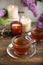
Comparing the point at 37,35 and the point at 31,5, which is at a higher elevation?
the point at 31,5

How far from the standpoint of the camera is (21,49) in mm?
1192

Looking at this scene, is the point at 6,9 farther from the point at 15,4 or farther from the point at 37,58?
the point at 37,58

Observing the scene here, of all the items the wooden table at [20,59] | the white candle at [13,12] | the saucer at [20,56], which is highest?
the white candle at [13,12]

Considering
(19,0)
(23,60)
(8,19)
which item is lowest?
(23,60)

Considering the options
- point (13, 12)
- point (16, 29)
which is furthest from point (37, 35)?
point (13, 12)

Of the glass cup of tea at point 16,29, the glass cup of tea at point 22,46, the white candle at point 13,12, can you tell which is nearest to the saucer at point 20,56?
the glass cup of tea at point 22,46

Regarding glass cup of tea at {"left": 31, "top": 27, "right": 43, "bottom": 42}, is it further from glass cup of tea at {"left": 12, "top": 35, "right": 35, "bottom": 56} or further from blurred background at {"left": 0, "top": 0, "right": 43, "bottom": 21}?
blurred background at {"left": 0, "top": 0, "right": 43, "bottom": 21}

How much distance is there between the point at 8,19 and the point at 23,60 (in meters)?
0.42

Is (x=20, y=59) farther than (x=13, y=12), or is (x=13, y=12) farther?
(x=13, y=12)

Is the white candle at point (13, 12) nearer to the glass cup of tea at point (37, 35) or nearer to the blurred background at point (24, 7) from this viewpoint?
the blurred background at point (24, 7)

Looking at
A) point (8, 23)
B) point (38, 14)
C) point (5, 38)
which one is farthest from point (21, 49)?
point (38, 14)

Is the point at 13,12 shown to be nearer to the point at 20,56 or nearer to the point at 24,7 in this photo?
the point at 24,7

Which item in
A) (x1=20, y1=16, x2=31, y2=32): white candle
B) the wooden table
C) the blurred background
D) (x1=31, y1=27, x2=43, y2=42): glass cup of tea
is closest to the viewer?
the wooden table

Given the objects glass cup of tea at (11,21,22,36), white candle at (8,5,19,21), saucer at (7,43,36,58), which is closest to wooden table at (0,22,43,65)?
saucer at (7,43,36,58)
